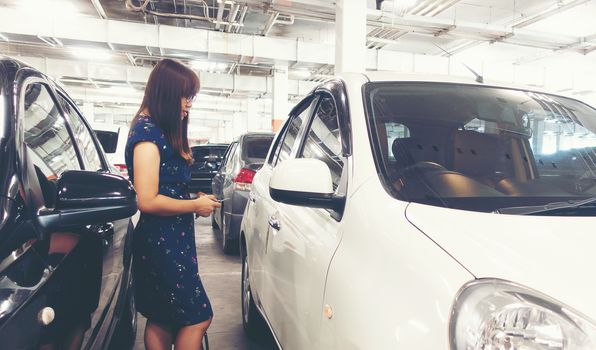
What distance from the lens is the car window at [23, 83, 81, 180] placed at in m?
1.44

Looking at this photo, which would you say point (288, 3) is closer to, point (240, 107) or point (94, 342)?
point (94, 342)

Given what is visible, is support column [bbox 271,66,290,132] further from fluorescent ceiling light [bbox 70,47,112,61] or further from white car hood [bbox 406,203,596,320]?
white car hood [bbox 406,203,596,320]

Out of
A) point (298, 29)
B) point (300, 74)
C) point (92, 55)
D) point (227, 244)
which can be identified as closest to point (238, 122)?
point (300, 74)

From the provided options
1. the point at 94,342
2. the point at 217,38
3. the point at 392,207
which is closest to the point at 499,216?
the point at 392,207

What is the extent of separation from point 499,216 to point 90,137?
2.18 metres

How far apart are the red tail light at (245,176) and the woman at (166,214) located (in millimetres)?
3000

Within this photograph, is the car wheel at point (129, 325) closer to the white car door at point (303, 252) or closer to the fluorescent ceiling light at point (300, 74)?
the white car door at point (303, 252)

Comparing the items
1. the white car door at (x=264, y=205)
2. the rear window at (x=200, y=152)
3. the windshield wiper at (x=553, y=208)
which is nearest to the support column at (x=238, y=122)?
the rear window at (x=200, y=152)

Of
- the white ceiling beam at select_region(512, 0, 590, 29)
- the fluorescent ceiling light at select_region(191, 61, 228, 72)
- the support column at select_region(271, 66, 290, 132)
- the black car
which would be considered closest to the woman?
the black car

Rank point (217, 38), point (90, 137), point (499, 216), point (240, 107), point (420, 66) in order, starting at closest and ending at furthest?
point (499, 216), point (90, 137), point (217, 38), point (420, 66), point (240, 107)

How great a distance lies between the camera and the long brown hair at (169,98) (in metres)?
1.70

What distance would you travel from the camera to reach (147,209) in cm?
160

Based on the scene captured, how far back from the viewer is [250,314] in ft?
9.24

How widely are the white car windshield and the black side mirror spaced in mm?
752
